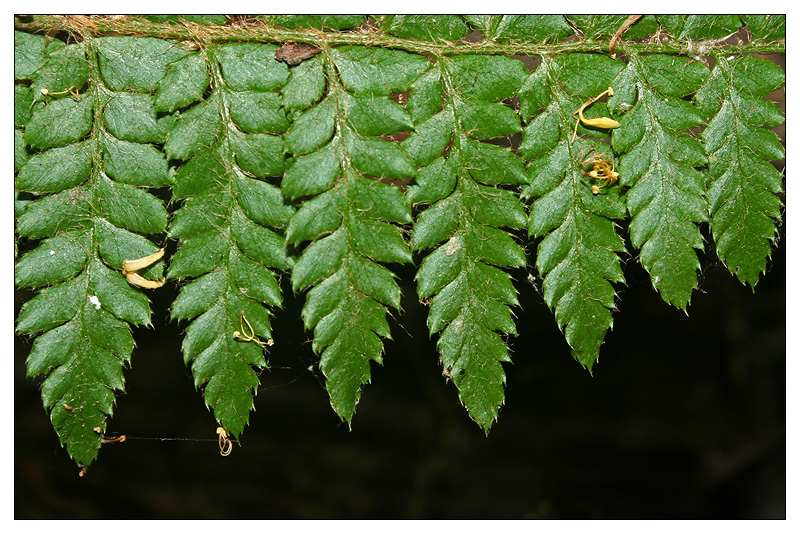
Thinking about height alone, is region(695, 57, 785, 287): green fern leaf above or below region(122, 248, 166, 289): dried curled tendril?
above

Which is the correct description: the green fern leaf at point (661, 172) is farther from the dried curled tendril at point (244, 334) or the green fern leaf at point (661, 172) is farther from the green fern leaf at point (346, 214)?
the dried curled tendril at point (244, 334)

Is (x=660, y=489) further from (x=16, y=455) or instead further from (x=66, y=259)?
(x=16, y=455)

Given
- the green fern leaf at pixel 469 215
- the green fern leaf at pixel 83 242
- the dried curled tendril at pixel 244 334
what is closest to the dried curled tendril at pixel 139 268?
the green fern leaf at pixel 83 242

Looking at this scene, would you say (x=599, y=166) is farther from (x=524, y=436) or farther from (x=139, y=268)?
(x=524, y=436)

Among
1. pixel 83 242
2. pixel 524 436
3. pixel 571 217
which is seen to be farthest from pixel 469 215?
pixel 524 436

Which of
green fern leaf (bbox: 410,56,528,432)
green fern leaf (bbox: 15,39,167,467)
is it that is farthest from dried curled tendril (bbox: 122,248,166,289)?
green fern leaf (bbox: 410,56,528,432)

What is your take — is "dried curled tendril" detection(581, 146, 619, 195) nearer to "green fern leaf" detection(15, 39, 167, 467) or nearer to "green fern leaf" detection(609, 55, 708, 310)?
"green fern leaf" detection(609, 55, 708, 310)

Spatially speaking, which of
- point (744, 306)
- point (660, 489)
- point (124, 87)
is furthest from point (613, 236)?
point (660, 489)
